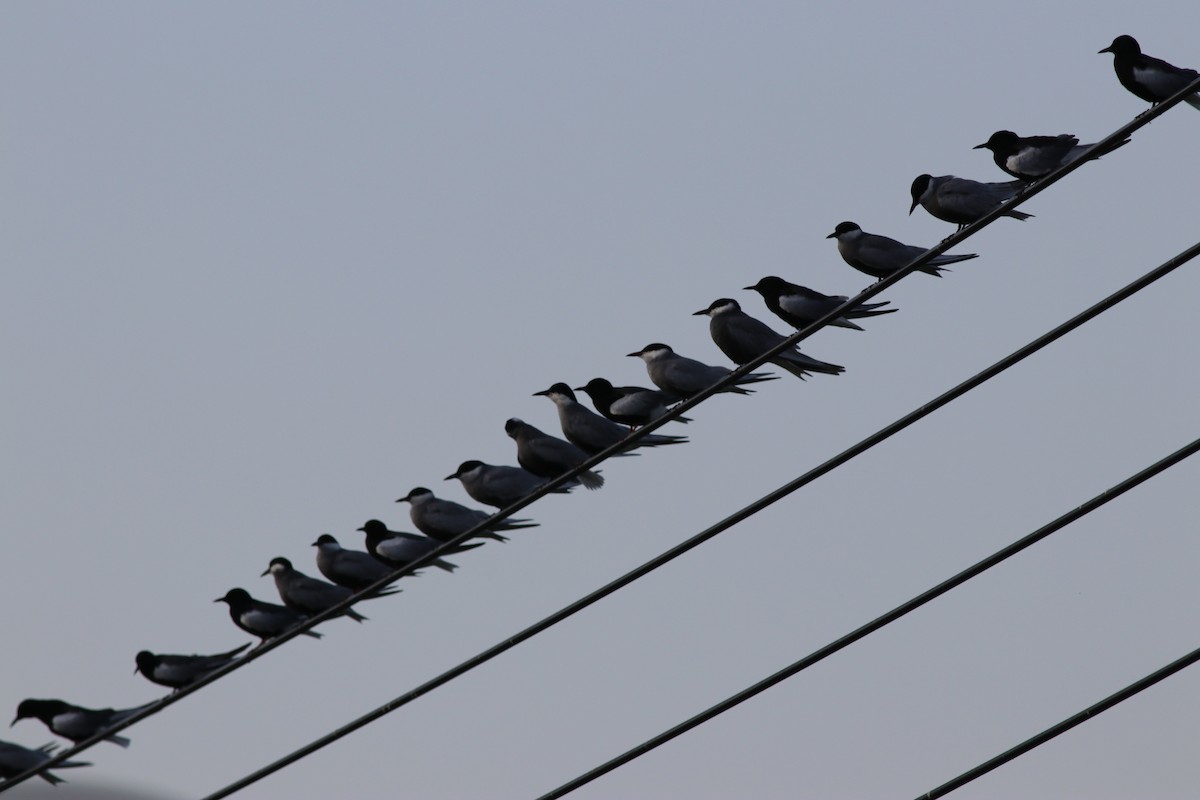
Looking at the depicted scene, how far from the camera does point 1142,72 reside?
8.98m

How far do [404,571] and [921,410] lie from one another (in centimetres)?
261

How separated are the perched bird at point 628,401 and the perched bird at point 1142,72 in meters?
3.11

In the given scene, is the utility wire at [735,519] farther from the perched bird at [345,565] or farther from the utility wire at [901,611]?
the perched bird at [345,565]

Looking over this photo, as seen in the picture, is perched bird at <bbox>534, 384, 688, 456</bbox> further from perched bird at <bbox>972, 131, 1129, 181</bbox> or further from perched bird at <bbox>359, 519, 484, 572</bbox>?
perched bird at <bbox>972, 131, 1129, 181</bbox>

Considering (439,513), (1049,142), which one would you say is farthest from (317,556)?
(1049,142)

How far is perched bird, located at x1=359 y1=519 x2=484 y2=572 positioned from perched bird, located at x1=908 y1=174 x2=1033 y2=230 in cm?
352

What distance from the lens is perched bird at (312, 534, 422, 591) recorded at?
11039 mm

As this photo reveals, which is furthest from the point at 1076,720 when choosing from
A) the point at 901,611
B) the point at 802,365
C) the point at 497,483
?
the point at 497,483

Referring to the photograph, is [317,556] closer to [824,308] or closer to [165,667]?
[165,667]

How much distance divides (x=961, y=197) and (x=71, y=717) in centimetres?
589

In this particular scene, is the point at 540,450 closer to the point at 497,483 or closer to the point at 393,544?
the point at 497,483

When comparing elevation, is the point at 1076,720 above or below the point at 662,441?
below

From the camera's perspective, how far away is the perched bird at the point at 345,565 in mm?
11039

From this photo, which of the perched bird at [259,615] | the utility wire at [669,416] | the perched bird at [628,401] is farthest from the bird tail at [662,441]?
the perched bird at [259,615]
